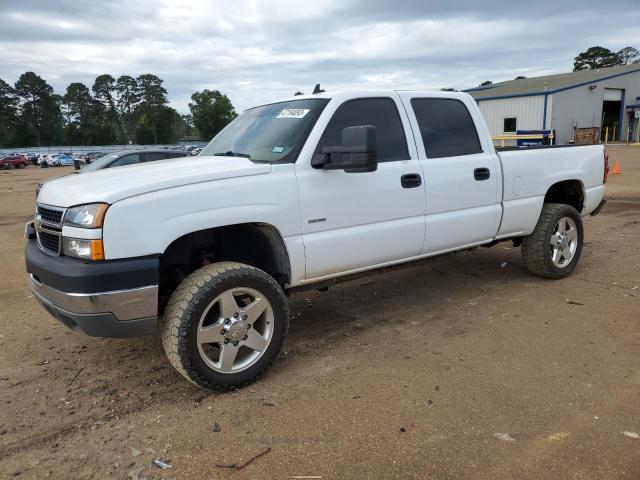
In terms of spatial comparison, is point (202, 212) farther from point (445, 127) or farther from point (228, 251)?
point (445, 127)

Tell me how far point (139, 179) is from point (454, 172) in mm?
2559

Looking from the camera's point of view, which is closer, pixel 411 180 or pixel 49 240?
pixel 49 240

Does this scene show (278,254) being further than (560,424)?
Yes

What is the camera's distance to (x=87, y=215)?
9.69 feet

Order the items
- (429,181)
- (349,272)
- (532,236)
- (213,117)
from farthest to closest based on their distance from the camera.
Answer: (213,117) → (532,236) → (429,181) → (349,272)

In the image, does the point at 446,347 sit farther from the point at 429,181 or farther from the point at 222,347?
the point at 222,347

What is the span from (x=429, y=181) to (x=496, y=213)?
3.17 ft

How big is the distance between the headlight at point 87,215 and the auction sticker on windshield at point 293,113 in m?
1.64

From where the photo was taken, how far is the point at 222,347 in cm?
332

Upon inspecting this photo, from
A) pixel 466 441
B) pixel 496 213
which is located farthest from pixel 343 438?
pixel 496 213

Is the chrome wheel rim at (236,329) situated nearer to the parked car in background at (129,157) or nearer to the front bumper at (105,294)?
the front bumper at (105,294)

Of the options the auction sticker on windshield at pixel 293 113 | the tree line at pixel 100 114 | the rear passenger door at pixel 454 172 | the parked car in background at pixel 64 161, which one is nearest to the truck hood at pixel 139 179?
the auction sticker on windshield at pixel 293 113

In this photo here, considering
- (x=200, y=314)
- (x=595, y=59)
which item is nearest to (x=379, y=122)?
(x=200, y=314)

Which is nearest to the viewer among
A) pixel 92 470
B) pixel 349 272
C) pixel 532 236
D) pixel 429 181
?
pixel 92 470
